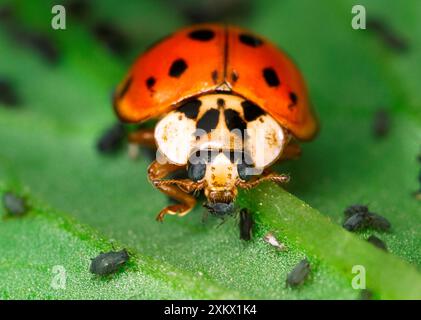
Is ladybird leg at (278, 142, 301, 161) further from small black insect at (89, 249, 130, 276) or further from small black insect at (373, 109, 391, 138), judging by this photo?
small black insect at (89, 249, 130, 276)

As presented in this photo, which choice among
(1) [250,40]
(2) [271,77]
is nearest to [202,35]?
(1) [250,40]

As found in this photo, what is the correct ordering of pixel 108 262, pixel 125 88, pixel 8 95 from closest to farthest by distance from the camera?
pixel 108 262, pixel 125 88, pixel 8 95

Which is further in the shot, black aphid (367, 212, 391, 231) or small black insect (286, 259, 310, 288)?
black aphid (367, 212, 391, 231)

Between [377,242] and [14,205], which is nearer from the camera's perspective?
[377,242]

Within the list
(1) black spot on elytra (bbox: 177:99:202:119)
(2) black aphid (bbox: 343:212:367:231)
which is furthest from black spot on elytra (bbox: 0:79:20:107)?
(2) black aphid (bbox: 343:212:367:231)

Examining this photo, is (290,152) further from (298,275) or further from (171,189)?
(298,275)
